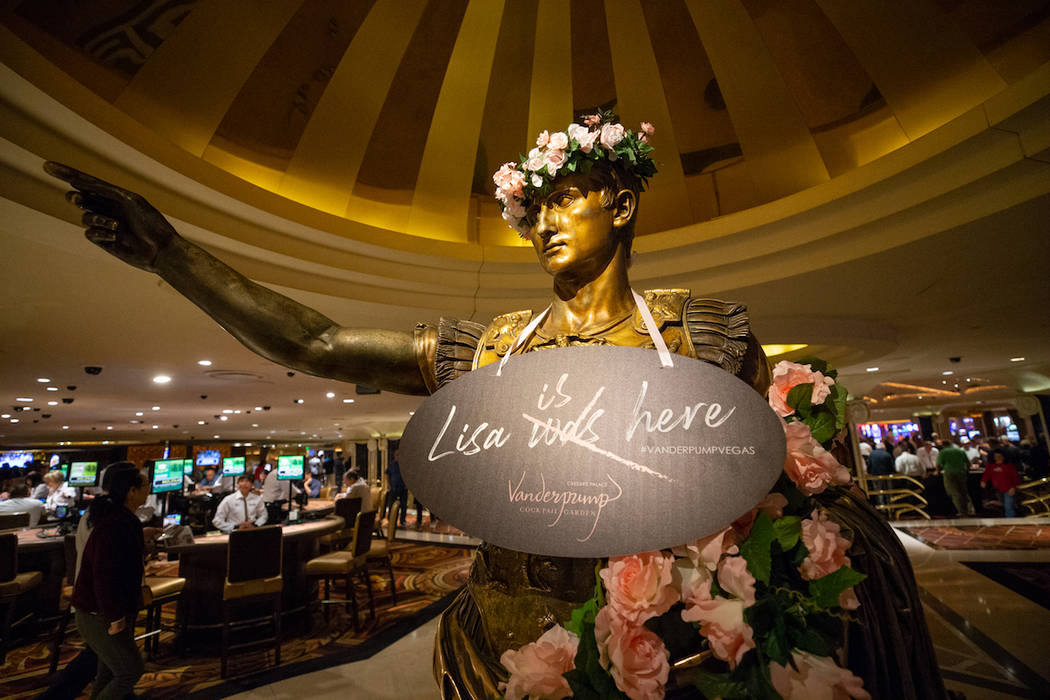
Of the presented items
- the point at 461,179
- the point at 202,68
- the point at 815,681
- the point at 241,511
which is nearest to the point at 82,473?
the point at 241,511

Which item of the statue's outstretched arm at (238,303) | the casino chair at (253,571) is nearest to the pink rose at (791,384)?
the statue's outstretched arm at (238,303)

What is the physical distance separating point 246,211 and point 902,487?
559 inches

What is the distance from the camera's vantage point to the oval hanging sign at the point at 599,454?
69cm

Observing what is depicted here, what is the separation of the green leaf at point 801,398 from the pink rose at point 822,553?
0.25 metres

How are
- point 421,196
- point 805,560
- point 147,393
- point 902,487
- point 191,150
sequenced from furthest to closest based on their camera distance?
point 902,487 → point 147,393 → point 421,196 → point 191,150 → point 805,560

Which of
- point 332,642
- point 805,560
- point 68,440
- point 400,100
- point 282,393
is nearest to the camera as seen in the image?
point 805,560

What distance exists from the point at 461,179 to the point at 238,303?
3.44 m

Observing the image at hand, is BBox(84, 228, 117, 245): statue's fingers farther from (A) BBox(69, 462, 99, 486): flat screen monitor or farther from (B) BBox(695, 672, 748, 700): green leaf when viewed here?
(A) BBox(69, 462, 99, 486): flat screen monitor

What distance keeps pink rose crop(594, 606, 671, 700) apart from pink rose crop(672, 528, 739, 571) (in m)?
0.12

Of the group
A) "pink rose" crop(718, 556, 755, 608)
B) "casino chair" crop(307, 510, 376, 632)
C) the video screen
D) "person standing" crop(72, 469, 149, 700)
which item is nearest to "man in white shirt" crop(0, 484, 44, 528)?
"casino chair" crop(307, 510, 376, 632)

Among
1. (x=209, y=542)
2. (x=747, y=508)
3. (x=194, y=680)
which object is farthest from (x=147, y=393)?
(x=747, y=508)

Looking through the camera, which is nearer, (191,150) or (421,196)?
(191,150)

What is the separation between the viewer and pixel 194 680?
4086 mm

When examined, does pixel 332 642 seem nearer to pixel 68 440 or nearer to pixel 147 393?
pixel 147 393
